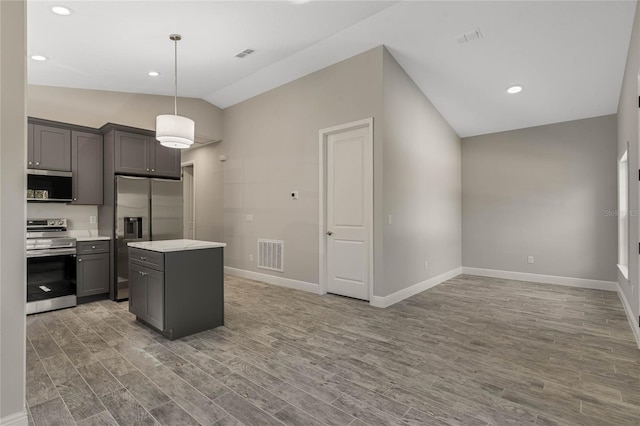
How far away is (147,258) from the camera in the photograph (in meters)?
3.31

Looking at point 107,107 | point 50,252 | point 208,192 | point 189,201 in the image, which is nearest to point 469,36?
point 107,107

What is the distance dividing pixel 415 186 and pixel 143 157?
13.7 ft

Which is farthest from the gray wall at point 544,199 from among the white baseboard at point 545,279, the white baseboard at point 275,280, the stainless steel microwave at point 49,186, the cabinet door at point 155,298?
the stainless steel microwave at point 49,186

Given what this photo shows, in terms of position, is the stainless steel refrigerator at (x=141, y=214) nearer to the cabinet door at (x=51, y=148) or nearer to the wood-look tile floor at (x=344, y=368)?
the cabinet door at (x=51, y=148)

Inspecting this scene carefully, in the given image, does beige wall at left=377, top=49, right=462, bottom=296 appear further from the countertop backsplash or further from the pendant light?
the countertop backsplash

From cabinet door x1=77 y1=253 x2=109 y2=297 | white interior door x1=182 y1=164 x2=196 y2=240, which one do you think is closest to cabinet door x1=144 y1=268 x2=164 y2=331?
cabinet door x1=77 y1=253 x2=109 y2=297

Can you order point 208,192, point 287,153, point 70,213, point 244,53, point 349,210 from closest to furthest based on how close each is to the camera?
point 244,53 → point 349,210 → point 70,213 → point 287,153 → point 208,192

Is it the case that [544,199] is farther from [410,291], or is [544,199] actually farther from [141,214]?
[141,214]

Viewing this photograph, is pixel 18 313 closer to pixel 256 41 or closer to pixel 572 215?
pixel 256 41

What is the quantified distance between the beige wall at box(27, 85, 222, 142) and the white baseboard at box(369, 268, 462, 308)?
15.2ft

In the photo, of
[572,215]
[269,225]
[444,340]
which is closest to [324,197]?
[269,225]

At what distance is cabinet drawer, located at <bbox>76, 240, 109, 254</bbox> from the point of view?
4.40 metres

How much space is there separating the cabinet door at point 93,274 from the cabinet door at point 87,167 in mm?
832

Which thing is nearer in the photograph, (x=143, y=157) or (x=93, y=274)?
(x=93, y=274)
